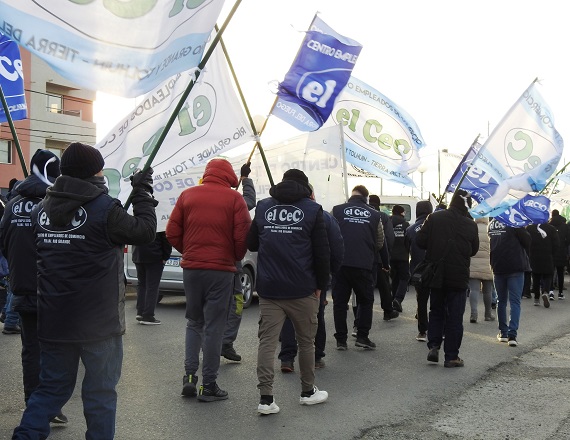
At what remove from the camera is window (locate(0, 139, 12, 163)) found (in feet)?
124

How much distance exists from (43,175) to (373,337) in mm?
5595

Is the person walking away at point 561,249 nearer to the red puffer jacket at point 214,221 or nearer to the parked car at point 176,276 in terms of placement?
the parked car at point 176,276

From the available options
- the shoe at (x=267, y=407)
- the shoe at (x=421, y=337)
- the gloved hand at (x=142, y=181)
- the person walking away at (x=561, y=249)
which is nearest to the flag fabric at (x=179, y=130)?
the gloved hand at (x=142, y=181)

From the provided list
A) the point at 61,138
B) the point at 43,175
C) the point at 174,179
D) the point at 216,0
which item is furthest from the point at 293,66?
the point at 61,138

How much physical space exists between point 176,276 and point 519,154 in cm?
569

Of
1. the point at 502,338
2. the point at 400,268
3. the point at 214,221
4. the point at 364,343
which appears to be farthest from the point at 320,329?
the point at 400,268

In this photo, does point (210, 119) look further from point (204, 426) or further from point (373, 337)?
point (373, 337)

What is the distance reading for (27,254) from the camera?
5086 mm

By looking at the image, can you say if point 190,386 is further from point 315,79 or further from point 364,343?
point 315,79

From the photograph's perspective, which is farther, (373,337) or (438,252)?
(373,337)

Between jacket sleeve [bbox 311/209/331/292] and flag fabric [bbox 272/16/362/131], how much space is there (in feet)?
9.17

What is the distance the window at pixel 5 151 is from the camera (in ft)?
124

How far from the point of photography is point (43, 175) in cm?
513

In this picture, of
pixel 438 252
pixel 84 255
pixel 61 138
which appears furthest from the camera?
pixel 61 138
